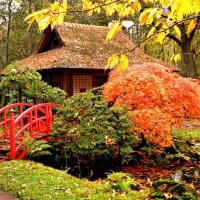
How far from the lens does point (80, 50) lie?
17.2 meters

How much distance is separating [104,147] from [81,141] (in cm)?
65

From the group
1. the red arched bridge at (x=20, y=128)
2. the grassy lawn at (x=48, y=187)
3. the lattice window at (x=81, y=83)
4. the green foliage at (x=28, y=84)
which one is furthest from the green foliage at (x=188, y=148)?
the lattice window at (x=81, y=83)

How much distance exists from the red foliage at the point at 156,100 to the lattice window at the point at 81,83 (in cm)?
932

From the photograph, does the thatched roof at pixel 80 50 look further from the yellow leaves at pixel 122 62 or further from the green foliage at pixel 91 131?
the yellow leaves at pixel 122 62

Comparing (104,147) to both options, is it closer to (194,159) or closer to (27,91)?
(194,159)

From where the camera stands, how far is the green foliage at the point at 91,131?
309 inches

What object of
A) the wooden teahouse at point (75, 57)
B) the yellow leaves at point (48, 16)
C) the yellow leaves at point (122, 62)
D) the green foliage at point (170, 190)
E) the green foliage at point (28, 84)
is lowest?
the green foliage at point (170, 190)

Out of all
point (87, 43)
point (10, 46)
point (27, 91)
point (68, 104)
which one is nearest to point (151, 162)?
point (68, 104)

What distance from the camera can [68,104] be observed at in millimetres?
8852

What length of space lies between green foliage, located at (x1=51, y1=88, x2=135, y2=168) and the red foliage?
42cm

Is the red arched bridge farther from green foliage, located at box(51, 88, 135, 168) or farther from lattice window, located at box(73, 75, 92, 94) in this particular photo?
lattice window, located at box(73, 75, 92, 94)

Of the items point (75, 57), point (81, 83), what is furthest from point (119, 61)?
point (81, 83)

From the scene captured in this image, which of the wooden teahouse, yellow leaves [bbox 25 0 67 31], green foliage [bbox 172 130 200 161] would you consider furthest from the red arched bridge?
the wooden teahouse

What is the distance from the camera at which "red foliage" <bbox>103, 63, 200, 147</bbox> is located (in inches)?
300
